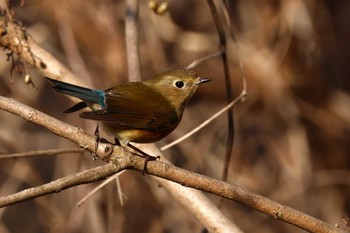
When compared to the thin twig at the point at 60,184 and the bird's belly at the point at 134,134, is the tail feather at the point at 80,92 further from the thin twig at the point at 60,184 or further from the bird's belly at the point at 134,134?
the thin twig at the point at 60,184

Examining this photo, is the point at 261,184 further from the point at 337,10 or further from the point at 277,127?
the point at 337,10

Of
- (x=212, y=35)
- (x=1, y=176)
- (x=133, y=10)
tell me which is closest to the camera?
(x=133, y=10)

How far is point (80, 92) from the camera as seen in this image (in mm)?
3207

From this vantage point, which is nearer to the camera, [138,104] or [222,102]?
[138,104]

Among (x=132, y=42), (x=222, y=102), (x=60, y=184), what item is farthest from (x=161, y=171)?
(x=222, y=102)

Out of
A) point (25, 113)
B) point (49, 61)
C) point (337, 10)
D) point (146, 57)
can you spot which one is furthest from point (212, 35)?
point (25, 113)

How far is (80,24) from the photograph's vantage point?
5.76 m

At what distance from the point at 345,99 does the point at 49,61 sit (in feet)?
10.6

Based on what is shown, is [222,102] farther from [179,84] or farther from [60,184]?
[60,184]

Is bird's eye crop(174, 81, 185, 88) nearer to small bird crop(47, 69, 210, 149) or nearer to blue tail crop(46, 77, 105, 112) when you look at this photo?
small bird crop(47, 69, 210, 149)

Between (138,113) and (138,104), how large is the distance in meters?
0.09

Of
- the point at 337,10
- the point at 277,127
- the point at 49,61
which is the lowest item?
the point at 49,61

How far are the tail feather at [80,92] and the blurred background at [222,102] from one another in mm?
1968

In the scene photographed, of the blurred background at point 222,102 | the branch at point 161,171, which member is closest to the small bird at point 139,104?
the branch at point 161,171
